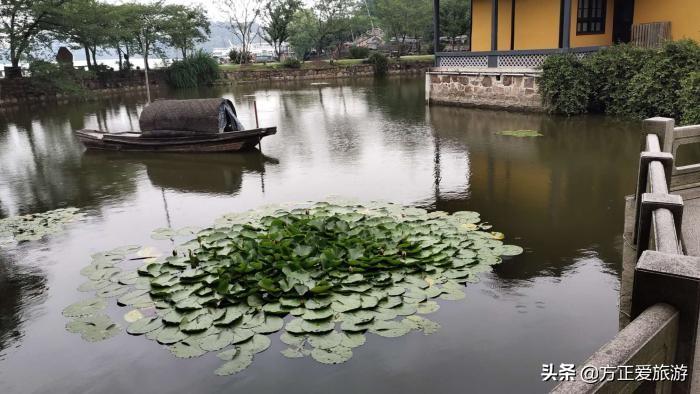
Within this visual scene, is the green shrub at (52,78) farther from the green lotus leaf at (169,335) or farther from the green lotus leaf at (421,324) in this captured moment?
the green lotus leaf at (421,324)

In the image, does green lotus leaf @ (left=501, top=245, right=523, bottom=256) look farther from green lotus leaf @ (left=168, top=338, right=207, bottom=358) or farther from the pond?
green lotus leaf @ (left=168, top=338, right=207, bottom=358)

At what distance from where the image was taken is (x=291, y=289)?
580cm

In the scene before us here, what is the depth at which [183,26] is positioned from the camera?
4200 centimetres

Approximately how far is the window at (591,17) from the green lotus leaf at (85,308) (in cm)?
1774

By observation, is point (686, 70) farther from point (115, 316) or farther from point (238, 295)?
point (115, 316)

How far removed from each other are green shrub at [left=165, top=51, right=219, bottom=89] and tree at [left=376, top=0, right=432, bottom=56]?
17.6 m

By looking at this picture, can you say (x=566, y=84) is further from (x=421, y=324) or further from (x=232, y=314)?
(x=232, y=314)

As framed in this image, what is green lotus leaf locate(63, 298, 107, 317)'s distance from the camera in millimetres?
5935

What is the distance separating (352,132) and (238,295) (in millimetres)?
11571

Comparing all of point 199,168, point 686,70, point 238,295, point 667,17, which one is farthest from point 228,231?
point 667,17

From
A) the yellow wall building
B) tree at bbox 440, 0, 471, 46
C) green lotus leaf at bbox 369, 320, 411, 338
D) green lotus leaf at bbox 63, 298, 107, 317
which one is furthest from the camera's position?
tree at bbox 440, 0, 471, 46

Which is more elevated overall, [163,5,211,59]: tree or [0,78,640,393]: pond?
[163,5,211,59]: tree

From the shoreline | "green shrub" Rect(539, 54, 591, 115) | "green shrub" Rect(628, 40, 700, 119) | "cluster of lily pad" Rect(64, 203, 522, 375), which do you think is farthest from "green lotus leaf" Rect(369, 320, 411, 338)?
the shoreline

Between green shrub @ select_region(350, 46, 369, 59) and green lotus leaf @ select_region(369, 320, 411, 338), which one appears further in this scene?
green shrub @ select_region(350, 46, 369, 59)
